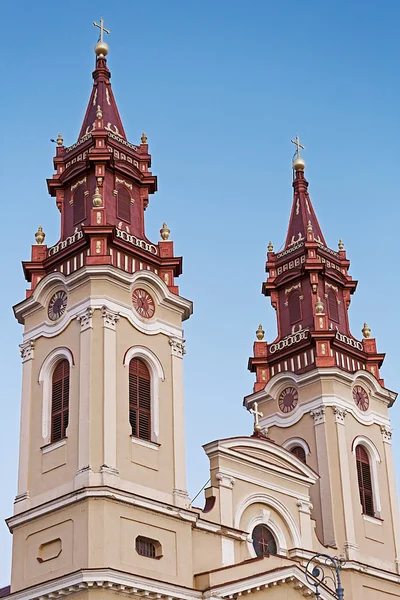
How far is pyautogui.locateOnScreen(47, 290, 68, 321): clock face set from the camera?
3653 cm

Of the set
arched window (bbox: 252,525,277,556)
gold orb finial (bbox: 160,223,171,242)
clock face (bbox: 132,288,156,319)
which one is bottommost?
arched window (bbox: 252,525,277,556)

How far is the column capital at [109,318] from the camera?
35.2 m

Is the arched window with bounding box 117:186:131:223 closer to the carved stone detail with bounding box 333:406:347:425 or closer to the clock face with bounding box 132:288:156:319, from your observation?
the clock face with bounding box 132:288:156:319

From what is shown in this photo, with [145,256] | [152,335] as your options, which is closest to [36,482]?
[152,335]

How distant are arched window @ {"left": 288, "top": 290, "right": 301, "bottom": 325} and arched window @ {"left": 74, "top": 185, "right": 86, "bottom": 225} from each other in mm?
11646

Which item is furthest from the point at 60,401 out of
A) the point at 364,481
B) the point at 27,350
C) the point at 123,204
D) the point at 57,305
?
the point at 364,481

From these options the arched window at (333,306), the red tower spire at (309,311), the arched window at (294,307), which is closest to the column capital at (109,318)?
the red tower spire at (309,311)

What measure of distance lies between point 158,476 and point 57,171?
12423 mm

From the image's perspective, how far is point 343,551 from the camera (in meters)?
40.0

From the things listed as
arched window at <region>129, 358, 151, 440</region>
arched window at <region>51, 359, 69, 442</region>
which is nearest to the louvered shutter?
arched window at <region>129, 358, 151, 440</region>

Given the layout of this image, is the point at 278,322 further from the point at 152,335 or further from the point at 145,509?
the point at 145,509

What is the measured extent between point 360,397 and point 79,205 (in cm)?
1371

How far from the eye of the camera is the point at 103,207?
37562 mm

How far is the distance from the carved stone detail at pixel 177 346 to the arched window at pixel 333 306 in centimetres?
1037
